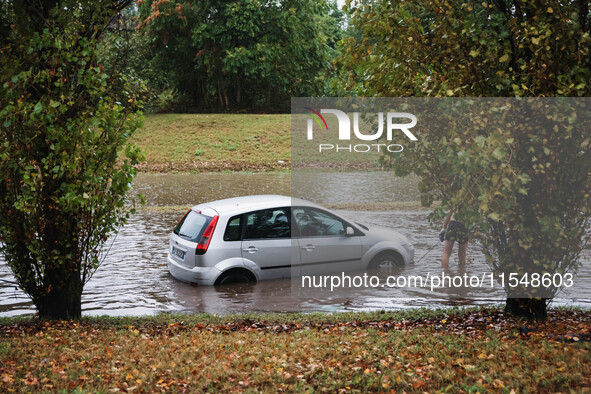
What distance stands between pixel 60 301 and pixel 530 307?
19.5 feet

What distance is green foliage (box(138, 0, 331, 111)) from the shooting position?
42594mm

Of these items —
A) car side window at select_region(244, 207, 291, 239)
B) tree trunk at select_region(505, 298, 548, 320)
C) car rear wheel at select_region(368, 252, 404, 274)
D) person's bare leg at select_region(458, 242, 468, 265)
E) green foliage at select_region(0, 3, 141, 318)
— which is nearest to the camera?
green foliage at select_region(0, 3, 141, 318)

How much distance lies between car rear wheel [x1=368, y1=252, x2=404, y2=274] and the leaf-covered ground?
8.83 ft

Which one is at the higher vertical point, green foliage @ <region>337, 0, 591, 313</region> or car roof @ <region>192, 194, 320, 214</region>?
green foliage @ <region>337, 0, 591, 313</region>

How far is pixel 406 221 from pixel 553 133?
1073 centimetres

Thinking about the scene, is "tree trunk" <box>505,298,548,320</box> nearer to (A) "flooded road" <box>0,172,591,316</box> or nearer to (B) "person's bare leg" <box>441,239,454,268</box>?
(A) "flooded road" <box>0,172,591,316</box>

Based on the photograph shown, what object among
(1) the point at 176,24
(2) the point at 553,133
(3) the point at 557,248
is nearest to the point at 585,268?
(3) the point at 557,248

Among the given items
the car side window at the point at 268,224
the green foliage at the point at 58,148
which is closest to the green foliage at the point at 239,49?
the car side window at the point at 268,224

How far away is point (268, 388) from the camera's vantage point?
553cm

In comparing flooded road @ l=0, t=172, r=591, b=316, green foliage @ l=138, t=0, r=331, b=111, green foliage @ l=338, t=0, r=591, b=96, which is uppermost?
green foliage @ l=138, t=0, r=331, b=111

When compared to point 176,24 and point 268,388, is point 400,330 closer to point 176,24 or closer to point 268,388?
point 268,388

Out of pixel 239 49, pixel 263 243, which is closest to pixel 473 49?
pixel 263 243

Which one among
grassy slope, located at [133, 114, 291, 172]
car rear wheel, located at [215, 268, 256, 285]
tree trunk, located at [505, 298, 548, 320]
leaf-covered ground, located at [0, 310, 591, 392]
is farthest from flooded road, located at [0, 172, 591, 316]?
grassy slope, located at [133, 114, 291, 172]

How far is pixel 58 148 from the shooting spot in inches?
301
